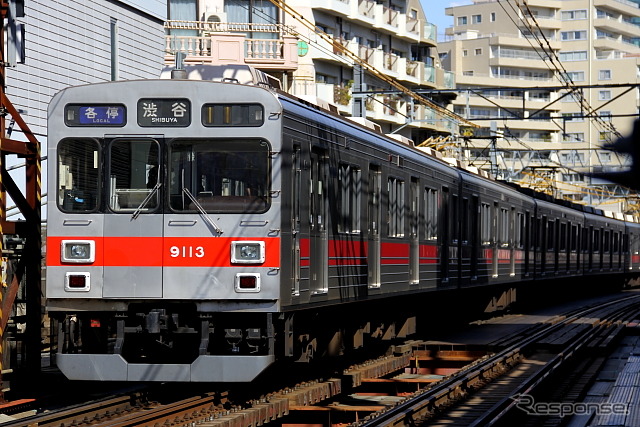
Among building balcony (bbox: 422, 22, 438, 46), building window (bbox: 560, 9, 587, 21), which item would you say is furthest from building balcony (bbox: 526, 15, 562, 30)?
building balcony (bbox: 422, 22, 438, 46)

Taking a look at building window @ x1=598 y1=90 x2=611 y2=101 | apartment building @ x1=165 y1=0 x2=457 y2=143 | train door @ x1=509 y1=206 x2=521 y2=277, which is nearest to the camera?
train door @ x1=509 y1=206 x2=521 y2=277

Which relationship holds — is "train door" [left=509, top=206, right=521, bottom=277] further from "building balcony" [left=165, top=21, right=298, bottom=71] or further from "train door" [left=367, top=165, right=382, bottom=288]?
"train door" [left=367, top=165, right=382, bottom=288]

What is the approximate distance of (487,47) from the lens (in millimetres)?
85188

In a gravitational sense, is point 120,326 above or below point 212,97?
below

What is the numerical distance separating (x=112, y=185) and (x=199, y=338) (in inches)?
61.1

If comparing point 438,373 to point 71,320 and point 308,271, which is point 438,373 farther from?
point 71,320

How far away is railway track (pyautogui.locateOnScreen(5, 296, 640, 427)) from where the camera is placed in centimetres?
943

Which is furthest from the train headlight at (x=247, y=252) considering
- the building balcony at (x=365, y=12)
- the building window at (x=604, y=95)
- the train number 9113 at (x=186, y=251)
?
the building window at (x=604, y=95)

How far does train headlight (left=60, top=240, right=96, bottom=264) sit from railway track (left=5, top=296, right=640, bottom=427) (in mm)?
1245

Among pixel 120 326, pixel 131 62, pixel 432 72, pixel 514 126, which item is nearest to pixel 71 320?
pixel 120 326

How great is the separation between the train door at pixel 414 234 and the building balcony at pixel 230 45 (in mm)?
15874

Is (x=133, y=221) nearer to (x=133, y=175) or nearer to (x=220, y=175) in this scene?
(x=133, y=175)

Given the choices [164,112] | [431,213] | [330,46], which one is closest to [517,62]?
[330,46]

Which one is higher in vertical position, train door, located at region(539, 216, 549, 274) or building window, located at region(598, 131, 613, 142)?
building window, located at region(598, 131, 613, 142)
